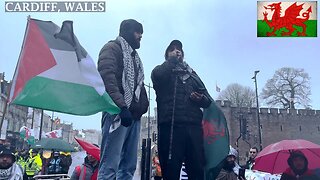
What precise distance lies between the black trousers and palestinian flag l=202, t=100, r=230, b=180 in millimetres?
205

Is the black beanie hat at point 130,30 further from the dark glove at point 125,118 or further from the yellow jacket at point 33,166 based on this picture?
the yellow jacket at point 33,166

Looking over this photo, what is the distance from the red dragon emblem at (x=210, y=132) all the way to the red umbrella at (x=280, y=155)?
10.2ft

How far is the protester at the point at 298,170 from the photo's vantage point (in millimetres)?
5523

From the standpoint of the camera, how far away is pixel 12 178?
6.80m

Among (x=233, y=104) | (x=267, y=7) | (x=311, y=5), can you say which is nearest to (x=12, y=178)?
(x=267, y=7)

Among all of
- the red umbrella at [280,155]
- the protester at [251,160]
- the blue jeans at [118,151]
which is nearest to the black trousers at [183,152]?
the blue jeans at [118,151]

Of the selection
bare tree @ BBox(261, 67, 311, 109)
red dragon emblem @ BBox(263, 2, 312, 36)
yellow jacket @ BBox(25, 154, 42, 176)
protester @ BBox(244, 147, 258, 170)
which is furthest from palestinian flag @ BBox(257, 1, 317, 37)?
bare tree @ BBox(261, 67, 311, 109)

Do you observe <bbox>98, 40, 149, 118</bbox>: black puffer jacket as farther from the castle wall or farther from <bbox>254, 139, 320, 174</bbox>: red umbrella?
the castle wall

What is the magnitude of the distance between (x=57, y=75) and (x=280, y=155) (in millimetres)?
4894

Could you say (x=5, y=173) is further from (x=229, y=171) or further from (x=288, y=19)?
(x=288, y=19)

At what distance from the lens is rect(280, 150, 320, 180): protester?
18.1 ft

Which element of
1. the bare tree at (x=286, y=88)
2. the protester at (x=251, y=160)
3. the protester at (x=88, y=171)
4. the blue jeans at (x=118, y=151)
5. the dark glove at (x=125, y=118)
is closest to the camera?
the dark glove at (x=125, y=118)

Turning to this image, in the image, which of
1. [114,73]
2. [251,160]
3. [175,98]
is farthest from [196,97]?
[251,160]

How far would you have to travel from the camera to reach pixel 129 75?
3561 millimetres
